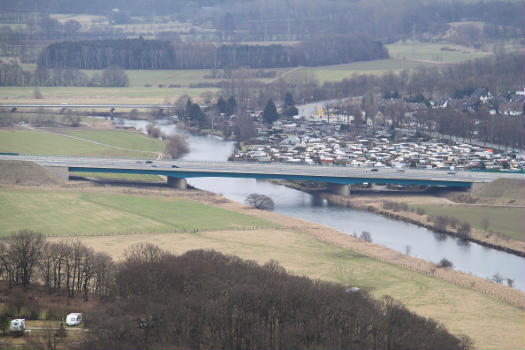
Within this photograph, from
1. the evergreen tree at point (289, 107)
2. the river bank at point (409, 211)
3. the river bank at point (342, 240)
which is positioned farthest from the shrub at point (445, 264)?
the evergreen tree at point (289, 107)

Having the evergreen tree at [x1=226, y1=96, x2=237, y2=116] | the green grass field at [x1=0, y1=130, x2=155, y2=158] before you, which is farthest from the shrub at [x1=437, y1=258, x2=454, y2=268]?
the evergreen tree at [x1=226, y1=96, x2=237, y2=116]

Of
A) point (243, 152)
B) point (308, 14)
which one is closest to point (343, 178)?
point (243, 152)

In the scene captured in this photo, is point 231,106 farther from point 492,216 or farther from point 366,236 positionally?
point 366,236

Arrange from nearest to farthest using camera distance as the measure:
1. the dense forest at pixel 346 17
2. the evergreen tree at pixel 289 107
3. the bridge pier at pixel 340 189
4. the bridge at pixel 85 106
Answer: the bridge pier at pixel 340 189
the bridge at pixel 85 106
the evergreen tree at pixel 289 107
the dense forest at pixel 346 17

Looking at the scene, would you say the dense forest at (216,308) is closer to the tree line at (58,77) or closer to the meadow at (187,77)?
the meadow at (187,77)

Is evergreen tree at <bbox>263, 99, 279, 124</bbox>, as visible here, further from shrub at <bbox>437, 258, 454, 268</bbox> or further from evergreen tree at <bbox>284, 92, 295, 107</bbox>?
shrub at <bbox>437, 258, 454, 268</bbox>

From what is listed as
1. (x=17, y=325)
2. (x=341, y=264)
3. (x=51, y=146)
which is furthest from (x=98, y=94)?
(x=17, y=325)

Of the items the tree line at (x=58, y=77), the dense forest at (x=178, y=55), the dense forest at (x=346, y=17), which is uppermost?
the dense forest at (x=346, y=17)
